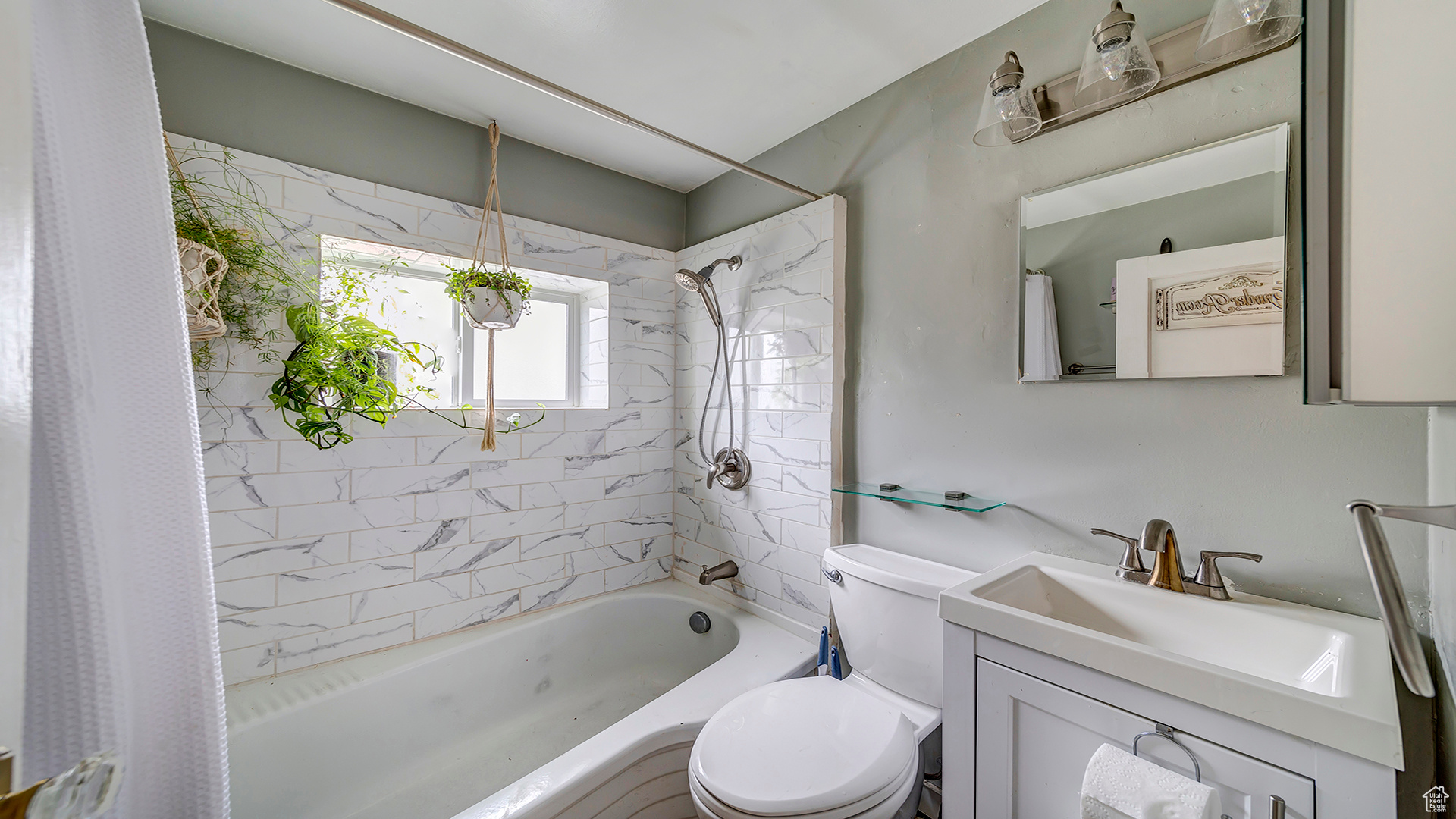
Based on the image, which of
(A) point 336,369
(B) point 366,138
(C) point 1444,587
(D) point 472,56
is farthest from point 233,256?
(C) point 1444,587

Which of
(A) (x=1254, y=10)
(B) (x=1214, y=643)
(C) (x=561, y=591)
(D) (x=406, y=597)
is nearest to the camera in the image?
(A) (x=1254, y=10)

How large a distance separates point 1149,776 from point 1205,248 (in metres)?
1.01

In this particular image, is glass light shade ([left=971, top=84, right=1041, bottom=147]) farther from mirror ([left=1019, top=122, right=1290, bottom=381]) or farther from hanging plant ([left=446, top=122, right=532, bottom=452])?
hanging plant ([left=446, top=122, right=532, bottom=452])

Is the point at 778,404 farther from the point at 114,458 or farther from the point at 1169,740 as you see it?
the point at 114,458

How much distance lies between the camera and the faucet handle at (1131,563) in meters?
1.14

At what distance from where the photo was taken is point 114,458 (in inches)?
21.8

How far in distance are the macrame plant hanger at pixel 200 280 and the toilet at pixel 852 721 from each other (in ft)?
4.99

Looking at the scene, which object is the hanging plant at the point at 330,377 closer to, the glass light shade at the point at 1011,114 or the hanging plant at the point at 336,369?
the hanging plant at the point at 336,369

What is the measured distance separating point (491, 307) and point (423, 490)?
0.67m

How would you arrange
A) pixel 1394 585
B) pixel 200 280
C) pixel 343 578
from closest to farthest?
pixel 1394 585 → pixel 200 280 → pixel 343 578

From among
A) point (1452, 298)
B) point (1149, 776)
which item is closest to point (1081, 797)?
point (1149, 776)

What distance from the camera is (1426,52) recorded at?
1.43 ft

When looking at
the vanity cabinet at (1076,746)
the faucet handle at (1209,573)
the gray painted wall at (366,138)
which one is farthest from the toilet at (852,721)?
the gray painted wall at (366,138)

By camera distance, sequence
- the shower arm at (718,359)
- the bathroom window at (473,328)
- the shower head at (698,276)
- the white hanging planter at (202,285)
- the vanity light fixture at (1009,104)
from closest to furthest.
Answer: the vanity light fixture at (1009,104) → the white hanging planter at (202,285) → the bathroom window at (473,328) → the shower head at (698,276) → the shower arm at (718,359)
